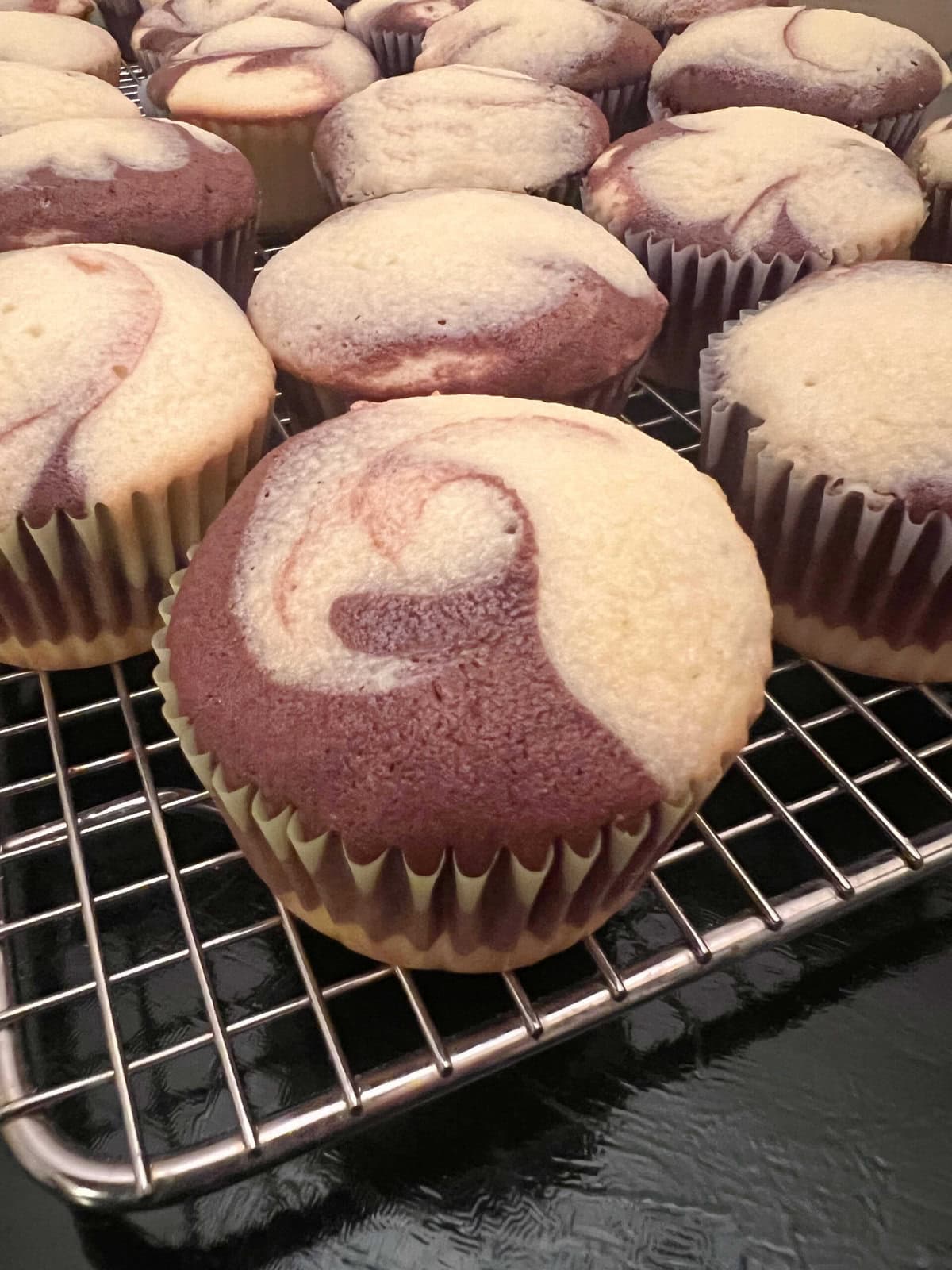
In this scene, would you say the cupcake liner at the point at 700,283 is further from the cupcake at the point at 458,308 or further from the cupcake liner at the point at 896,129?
the cupcake liner at the point at 896,129

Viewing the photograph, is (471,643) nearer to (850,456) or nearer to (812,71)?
(850,456)

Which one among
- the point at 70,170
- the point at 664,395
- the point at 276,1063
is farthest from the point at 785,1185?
the point at 70,170

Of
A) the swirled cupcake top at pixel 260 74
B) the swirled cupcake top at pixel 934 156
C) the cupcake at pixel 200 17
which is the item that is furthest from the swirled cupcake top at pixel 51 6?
the swirled cupcake top at pixel 934 156

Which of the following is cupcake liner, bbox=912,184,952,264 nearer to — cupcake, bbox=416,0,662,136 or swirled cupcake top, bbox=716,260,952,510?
swirled cupcake top, bbox=716,260,952,510

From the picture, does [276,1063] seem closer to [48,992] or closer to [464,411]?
[48,992]

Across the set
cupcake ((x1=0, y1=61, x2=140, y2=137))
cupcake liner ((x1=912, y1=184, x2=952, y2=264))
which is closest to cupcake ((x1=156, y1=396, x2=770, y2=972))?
cupcake liner ((x1=912, y1=184, x2=952, y2=264))

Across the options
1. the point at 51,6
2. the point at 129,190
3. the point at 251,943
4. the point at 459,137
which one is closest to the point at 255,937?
the point at 251,943
